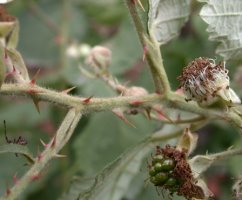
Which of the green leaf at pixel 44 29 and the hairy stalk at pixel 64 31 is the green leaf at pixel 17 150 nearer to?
the hairy stalk at pixel 64 31

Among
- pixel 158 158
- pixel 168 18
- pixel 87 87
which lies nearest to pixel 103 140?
pixel 87 87

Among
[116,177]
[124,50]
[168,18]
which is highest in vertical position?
[168,18]

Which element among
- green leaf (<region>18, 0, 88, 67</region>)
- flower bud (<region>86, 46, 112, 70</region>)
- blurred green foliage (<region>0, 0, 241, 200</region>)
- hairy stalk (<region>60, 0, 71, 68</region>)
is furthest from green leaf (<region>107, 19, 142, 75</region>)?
flower bud (<region>86, 46, 112, 70</region>)

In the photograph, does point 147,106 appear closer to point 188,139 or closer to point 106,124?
point 188,139

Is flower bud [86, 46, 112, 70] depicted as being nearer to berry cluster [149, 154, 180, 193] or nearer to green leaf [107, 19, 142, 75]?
berry cluster [149, 154, 180, 193]

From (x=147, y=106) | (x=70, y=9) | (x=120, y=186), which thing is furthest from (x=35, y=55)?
(x=147, y=106)

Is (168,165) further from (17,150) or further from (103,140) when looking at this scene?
(103,140)

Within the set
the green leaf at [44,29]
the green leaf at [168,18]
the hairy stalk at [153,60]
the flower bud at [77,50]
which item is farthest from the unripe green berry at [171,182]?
the green leaf at [44,29]
